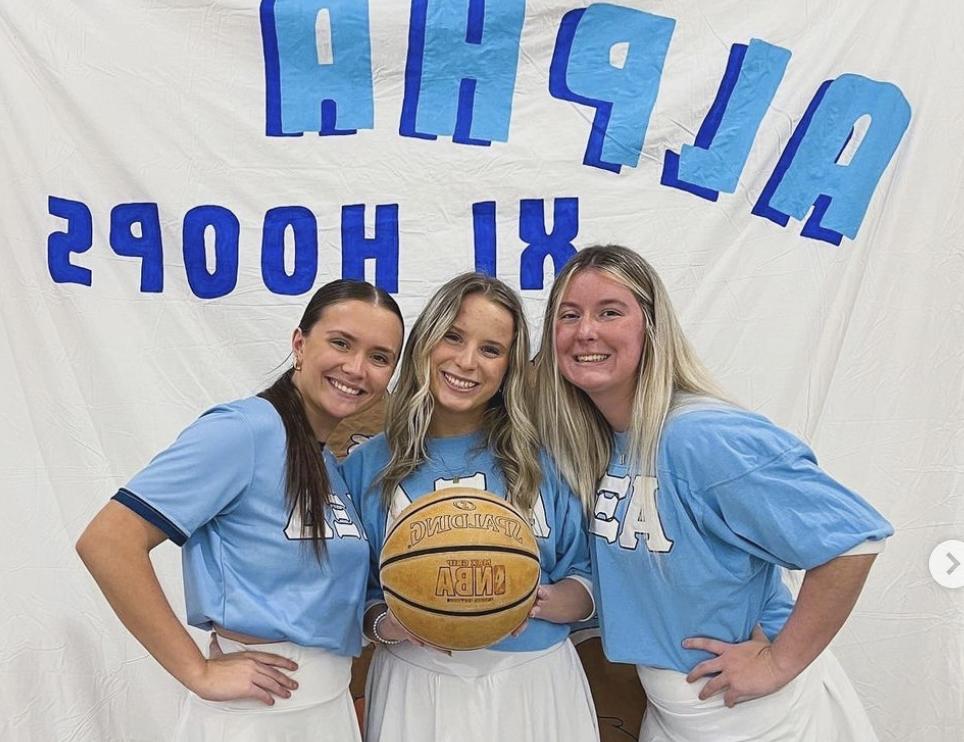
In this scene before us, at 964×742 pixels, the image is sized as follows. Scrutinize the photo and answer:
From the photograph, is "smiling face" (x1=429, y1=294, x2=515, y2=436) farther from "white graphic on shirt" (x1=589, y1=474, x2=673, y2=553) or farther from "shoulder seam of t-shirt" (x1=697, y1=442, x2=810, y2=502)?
"shoulder seam of t-shirt" (x1=697, y1=442, x2=810, y2=502)

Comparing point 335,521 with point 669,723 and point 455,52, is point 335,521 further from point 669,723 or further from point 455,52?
point 455,52

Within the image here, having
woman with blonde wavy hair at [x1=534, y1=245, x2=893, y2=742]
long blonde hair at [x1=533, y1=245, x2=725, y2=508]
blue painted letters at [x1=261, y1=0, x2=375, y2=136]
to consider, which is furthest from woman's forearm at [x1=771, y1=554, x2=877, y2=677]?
blue painted letters at [x1=261, y1=0, x2=375, y2=136]

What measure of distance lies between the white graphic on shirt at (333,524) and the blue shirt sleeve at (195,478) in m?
0.09

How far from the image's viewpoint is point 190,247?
6.84ft

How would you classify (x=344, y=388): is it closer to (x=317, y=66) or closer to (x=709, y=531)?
(x=709, y=531)

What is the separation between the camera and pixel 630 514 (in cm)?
143

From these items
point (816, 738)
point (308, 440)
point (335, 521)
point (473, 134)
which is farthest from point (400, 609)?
point (473, 134)

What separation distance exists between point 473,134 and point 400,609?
1.19 m

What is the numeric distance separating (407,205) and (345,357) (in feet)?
2.46

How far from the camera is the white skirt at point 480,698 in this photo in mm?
1458

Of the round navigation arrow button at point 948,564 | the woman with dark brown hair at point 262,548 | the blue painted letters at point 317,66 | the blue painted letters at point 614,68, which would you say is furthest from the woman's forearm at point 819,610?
the blue painted letters at point 317,66

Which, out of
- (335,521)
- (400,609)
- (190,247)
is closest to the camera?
(400,609)

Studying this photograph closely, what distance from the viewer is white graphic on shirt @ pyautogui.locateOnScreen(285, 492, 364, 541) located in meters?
1.37

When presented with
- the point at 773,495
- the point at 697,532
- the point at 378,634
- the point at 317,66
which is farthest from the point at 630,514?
the point at 317,66
